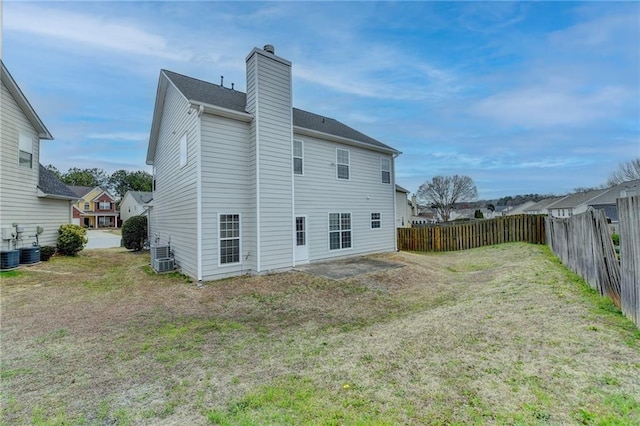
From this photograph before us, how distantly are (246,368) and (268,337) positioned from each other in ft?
3.60

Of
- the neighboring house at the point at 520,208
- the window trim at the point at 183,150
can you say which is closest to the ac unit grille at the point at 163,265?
the window trim at the point at 183,150

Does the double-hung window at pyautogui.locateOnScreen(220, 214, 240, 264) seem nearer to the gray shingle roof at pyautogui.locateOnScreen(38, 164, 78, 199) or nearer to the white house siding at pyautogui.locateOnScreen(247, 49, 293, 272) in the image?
the white house siding at pyautogui.locateOnScreen(247, 49, 293, 272)

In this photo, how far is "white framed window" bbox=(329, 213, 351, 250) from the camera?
11883 mm

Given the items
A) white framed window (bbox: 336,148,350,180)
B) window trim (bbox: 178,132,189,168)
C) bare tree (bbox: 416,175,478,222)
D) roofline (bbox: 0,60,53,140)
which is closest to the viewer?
window trim (bbox: 178,132,189,168)

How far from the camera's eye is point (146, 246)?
1733 centimetres

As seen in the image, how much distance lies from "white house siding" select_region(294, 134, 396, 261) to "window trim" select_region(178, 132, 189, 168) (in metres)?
3.86

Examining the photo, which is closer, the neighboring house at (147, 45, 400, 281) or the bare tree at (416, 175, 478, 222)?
the neighboring house at (147, 45, 400, 281)

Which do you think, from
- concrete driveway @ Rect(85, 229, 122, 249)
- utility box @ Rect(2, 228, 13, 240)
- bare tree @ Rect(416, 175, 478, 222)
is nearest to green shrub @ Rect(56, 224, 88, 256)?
utility box @ Rect(2, 228, 13, 240)

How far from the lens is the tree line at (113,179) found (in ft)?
182

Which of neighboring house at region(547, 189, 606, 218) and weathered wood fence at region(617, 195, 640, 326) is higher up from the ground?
neighboring house at region(547, 189, 606, 218)

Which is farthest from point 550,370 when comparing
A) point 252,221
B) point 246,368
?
point 252,221

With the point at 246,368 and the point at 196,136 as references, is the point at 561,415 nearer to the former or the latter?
the point at 246,368

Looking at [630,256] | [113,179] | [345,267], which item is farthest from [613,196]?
[113,179]

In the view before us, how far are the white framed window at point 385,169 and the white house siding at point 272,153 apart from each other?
19.2 ft
